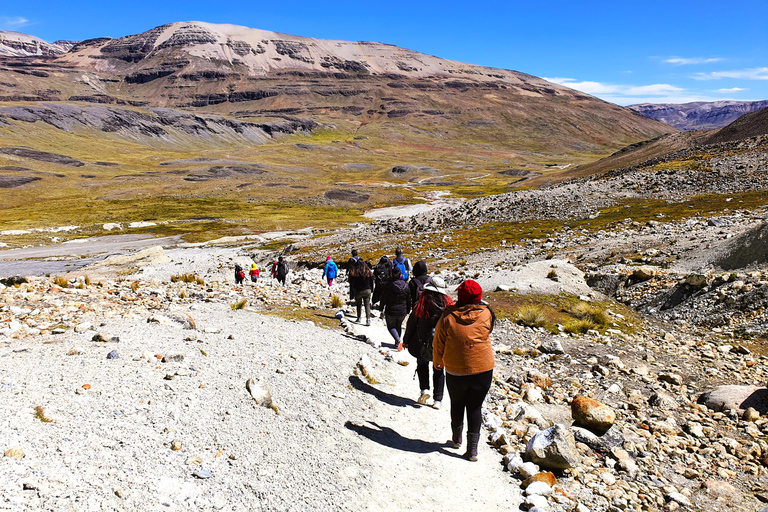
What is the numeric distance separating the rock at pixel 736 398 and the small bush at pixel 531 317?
5853mm

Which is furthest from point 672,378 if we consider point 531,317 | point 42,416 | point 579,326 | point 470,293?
point 42,416

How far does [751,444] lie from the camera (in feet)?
24.6

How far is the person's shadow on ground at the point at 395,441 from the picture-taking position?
280 inches

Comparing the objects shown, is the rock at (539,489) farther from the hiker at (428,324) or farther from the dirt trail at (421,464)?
the hiker at (428,324)

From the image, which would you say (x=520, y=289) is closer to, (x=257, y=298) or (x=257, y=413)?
(x=257, y=298)

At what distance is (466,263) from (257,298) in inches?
627

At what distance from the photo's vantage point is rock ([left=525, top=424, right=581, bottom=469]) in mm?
6621

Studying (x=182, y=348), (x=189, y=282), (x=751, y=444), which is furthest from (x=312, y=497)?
(x=189, y=282)

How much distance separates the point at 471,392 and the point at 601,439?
8.50ft

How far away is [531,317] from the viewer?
50.2ft

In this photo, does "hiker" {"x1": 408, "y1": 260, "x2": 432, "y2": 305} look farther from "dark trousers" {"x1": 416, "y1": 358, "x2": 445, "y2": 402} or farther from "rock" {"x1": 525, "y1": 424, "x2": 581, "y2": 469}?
"rock" {"x1": 525, "y1": 424, "x2": 581, "y2": 469}

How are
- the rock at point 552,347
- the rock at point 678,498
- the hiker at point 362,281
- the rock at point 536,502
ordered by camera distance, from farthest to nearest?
the hiker at point 362,281, the rock at point 552,347, the rock at point 678,498, the rock at point 536,502

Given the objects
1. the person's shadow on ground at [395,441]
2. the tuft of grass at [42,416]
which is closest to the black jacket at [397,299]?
the person's shadow on ground at [395,441]

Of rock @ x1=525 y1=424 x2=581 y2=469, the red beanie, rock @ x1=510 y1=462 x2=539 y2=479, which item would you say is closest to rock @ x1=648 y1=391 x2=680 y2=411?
rock @ x1=525 y1=424 x2=581 y2=469
